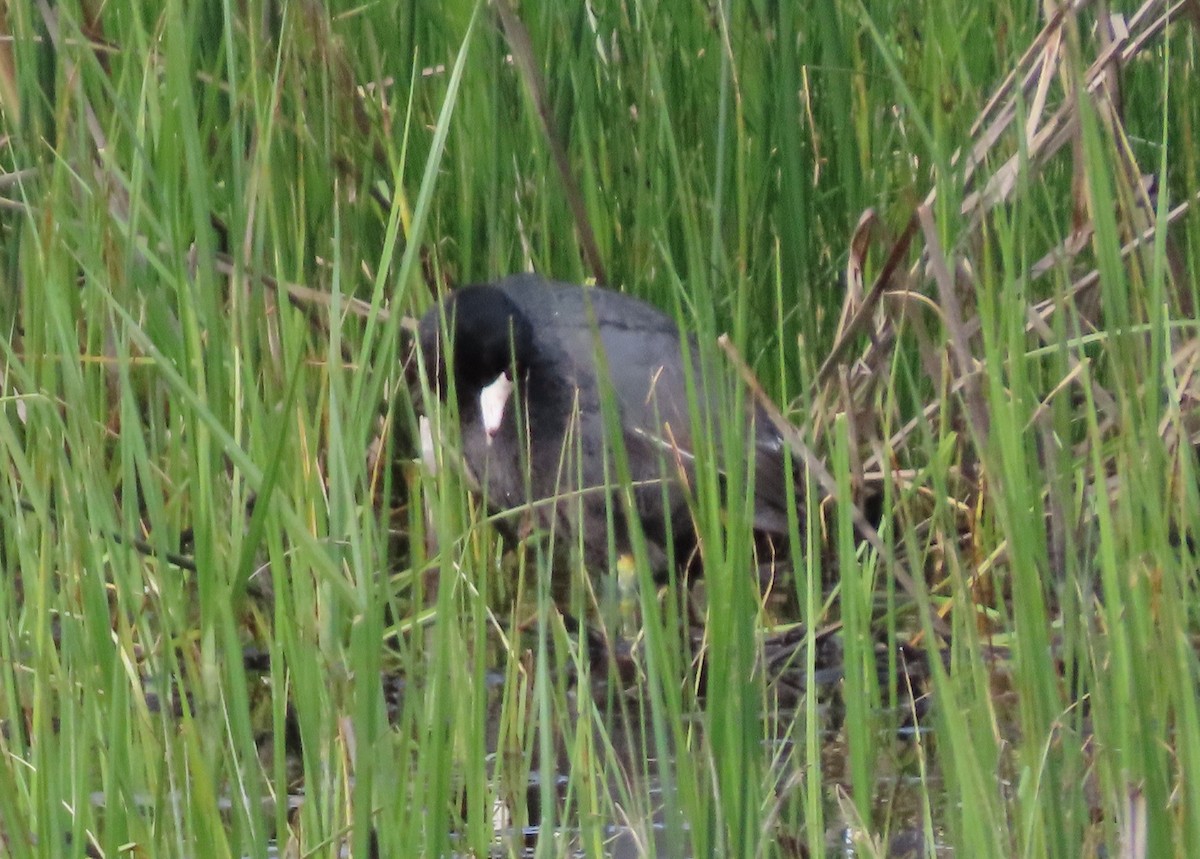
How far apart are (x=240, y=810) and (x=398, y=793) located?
0.41ft

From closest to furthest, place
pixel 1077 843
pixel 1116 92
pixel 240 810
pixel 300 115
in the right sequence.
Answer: pixel 1077 843 → pixel 240 810 → pixel 300 115 → pixel 1116 92

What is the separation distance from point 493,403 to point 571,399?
0.13 m

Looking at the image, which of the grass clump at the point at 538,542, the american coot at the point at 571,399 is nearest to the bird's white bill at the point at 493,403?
the american coot at the point at 571,399

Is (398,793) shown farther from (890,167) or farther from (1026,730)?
(890,167)

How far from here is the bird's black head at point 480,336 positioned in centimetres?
301

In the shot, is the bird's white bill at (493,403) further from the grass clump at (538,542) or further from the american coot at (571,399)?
the grass clump at (538,542)

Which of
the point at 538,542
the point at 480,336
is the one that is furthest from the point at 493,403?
the point at 538,542

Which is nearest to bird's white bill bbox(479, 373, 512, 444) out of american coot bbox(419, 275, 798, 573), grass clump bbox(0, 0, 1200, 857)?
american coot bbox(419, 275, 798, 573)

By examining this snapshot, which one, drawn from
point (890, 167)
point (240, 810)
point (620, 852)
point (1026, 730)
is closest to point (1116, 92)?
point (890, 167)

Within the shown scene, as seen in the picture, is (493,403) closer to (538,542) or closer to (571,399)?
(571,399)

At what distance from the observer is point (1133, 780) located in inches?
51.2

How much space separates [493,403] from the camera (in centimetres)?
316

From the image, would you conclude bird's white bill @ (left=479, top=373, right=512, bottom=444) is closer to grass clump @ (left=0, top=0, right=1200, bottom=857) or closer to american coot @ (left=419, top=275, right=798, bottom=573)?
american coot @ (left=419, top=275, right=798, bottom=573)

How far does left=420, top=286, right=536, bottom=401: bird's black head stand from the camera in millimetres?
3008
